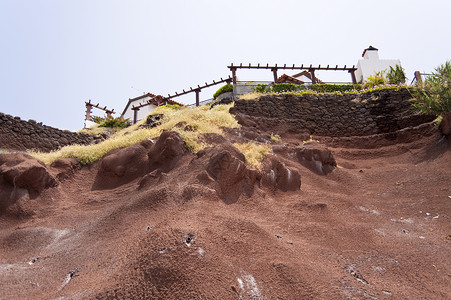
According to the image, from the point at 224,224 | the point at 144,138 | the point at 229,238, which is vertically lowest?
the point at 229,238

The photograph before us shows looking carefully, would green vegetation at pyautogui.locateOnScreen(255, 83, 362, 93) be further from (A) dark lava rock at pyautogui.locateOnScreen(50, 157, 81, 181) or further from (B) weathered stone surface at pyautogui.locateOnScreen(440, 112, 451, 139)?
(A) dark lava rock at pyautogui.locateOnScreen(50, 157, 81, 181)

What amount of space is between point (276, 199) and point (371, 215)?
6.73 ft

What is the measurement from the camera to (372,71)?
20.2m

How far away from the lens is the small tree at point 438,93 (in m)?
10.2

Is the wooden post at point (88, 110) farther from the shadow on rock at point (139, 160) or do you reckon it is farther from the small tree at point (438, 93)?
the small tree at point (438, 93)

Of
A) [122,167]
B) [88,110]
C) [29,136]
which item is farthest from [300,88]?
[88,110]

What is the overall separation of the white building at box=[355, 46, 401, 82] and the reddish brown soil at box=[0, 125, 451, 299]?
40.1ft

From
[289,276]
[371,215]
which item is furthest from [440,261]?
[289,276]

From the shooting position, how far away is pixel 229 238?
4.57 meters

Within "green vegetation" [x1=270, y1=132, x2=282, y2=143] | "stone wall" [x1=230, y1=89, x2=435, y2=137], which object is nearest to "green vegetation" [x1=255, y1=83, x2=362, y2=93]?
"stone wall" [x1=230, y1=89, x2=435, y2=137]

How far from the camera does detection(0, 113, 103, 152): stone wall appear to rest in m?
12.6

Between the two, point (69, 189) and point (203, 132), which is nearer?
point (69, 189)

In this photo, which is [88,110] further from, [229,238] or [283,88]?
[229,238]

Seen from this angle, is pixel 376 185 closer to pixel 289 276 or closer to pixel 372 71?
pixel 289 276
